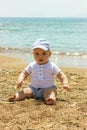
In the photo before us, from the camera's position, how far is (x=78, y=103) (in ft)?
15.9

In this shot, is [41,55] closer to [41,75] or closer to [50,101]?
[41,75]

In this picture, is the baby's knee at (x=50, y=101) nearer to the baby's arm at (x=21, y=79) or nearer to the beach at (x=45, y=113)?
the beach at (x=45, y=113)

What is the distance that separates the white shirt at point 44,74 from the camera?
198 inches

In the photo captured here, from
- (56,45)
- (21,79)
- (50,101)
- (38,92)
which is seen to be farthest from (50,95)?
(56,45)

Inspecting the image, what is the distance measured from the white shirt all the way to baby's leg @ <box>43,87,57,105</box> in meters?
0.09

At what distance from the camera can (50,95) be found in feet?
15.9

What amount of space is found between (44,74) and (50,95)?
351 mm

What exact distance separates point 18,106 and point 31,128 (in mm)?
845

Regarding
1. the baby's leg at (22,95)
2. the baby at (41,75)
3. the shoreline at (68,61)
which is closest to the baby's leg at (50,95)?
the baby at (41,75)

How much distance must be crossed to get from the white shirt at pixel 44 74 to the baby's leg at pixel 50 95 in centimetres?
9

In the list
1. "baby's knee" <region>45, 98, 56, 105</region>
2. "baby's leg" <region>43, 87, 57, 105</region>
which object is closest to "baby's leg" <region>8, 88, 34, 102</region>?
"baby's leg" <region>43, 87, 57, 105</region>

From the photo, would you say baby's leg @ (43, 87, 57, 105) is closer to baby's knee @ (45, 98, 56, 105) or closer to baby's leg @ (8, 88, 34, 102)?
baby's knee @ (45, 98, 56, 105)

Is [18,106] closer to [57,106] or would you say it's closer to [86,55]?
[57,106]

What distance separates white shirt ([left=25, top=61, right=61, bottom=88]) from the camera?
502 centimetres
